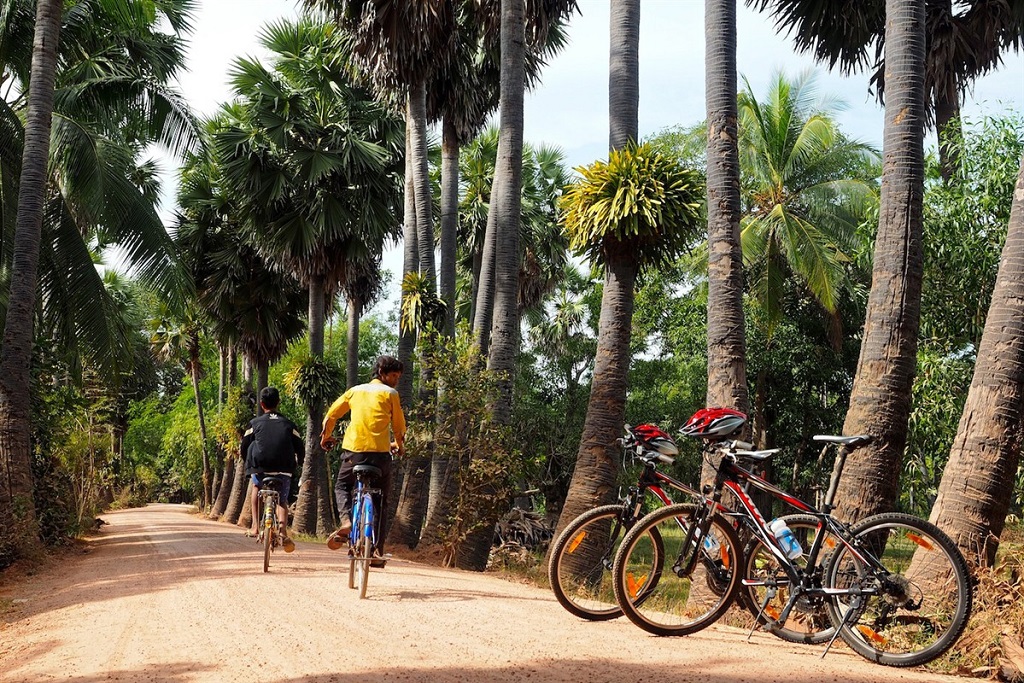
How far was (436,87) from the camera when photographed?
67.4 ft

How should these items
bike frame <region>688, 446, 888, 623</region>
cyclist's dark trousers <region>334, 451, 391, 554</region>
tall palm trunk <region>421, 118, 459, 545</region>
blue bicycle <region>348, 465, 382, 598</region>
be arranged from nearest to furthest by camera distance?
1. bike frame <region>688, 446, 888, 623</region>
2. blue bicycle <region>348, 465, 382, 598</region>
3. cyclist's dark trousers <region>334, 451, 391, 554</region>
4. tall palm trunk <region>421, 118, 459, 545</region>

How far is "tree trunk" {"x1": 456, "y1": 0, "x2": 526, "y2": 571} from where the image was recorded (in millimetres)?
14609

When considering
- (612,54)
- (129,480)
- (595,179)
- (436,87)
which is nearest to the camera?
(595,179)

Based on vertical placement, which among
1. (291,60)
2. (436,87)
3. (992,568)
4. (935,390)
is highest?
(291,60)

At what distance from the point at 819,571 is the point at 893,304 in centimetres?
277

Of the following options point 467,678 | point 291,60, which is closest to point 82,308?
point 291,60

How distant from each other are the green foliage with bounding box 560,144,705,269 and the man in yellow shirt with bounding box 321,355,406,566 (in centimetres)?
373

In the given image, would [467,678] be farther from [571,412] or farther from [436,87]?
[571,412]

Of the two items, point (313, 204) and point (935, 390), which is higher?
point (313, 204)

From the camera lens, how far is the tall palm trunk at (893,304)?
23.3 feet

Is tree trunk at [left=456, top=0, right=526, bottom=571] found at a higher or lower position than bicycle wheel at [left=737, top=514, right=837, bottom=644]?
higher

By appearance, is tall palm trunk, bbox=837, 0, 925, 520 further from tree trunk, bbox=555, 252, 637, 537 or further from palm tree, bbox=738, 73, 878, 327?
palm tree, bbox=738, 73, 878, 327

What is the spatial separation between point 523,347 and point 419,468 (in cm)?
2006

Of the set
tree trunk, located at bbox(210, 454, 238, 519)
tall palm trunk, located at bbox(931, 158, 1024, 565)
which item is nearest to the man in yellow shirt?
tall palm trunk, located at bbox(931, 158, 1024, 565)
